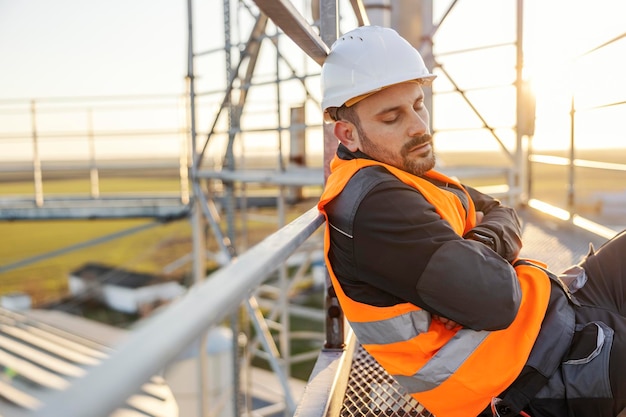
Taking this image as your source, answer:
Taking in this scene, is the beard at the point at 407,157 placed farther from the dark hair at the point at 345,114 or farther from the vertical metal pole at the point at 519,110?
the vertical metal pole at the point at 519,110

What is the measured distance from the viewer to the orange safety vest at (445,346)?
122cm

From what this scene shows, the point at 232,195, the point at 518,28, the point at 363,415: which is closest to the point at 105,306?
the point at 232,195

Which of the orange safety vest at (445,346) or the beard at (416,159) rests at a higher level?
the beard at (416,159)

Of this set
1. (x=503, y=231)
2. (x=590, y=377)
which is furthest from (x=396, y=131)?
(x=590, y=377)

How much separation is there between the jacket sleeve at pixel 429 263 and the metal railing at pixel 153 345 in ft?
1.87

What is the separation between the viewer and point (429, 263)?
3.75 ft

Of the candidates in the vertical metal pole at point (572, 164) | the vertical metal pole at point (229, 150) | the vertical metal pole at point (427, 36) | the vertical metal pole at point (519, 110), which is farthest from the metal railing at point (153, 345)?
the vertical metal pole at point (519, 110)

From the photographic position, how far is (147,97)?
641cm

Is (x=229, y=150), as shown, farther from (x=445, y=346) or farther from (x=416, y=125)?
(x=445, y=346)

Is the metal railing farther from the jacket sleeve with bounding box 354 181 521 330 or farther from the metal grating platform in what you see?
Answer: the metal grating platform

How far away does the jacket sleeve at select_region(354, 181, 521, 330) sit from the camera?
3.73ft

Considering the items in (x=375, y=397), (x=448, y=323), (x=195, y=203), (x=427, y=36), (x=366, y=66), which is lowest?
(x=375, y=397)

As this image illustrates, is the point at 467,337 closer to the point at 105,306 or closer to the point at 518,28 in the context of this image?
the point at 518,28

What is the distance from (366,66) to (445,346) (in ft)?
2.31
